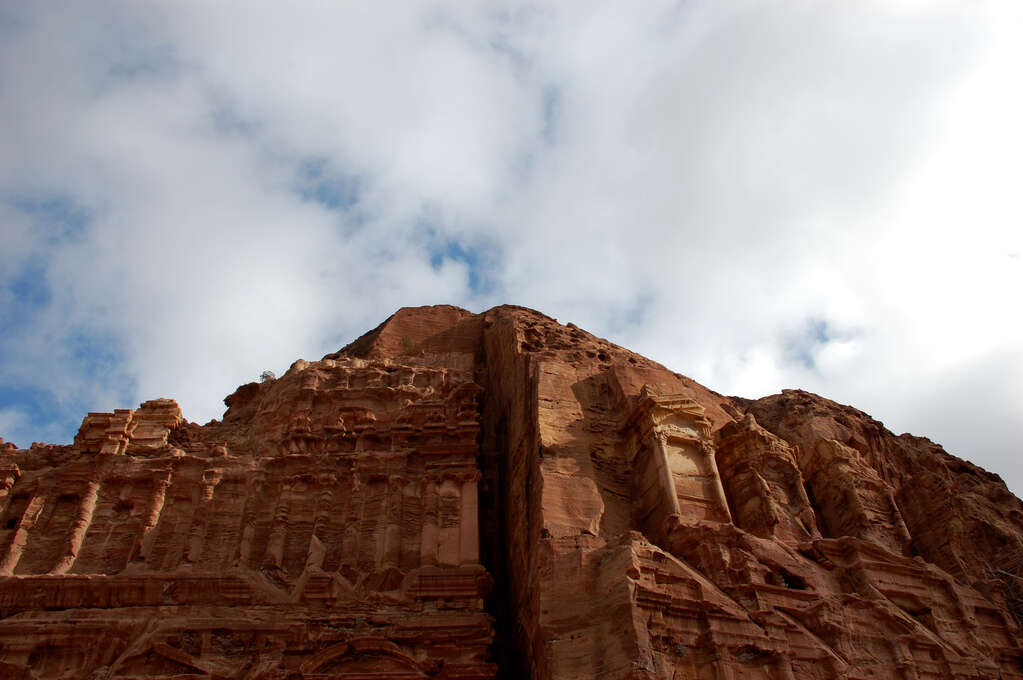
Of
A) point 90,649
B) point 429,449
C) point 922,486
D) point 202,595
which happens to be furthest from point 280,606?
point 922,486

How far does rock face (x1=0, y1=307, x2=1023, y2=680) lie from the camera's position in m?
17.5

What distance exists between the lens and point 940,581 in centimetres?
2027

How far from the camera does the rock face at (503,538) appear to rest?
1753 cm

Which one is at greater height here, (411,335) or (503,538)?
Answer: (411,335)

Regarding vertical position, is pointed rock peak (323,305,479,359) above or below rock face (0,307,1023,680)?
above

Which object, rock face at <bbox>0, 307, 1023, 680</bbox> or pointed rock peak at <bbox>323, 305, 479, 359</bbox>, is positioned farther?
pointed rock peak at <bbox>323, 305, 479, 359</bbox>

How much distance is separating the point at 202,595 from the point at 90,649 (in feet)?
8.31

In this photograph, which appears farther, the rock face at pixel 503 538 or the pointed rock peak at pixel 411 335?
the pointed rock peak at pixel 411 335

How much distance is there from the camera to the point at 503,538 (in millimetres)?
24031

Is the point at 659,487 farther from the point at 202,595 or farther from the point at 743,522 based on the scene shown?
the point at 202,595

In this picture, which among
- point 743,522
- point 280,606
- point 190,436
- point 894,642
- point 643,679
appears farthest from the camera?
point 190,436

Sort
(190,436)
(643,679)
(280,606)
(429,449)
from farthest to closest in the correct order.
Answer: (190,436), (429,449), (280,606), (643,679)

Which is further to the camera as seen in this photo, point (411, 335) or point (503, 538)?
point (411, 335)

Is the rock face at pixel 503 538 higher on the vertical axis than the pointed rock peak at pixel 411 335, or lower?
lower
